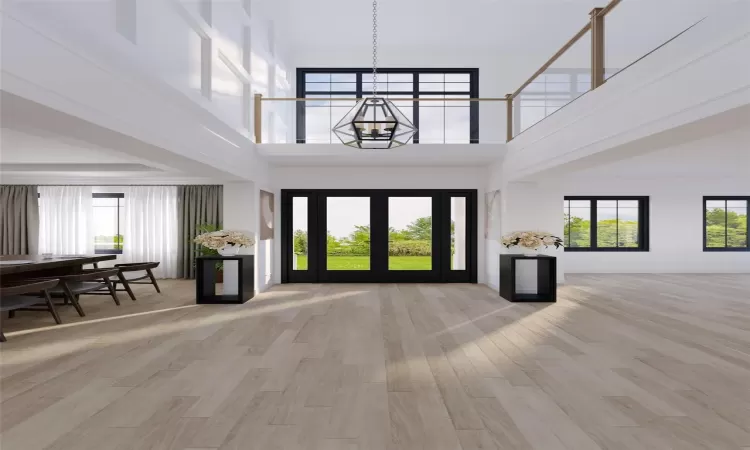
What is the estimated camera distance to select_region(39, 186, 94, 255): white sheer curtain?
10.3 meters

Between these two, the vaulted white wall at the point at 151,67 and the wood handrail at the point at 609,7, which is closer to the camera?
the vaulted white wall at the point at 151,67

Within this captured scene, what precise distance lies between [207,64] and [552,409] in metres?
5.65

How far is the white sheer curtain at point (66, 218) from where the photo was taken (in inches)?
406

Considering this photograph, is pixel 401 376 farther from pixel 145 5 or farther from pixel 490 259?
pixel 490 259

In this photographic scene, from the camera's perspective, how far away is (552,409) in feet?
9.71

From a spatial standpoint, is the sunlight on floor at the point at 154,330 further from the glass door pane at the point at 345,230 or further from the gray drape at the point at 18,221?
the gray drape at the point at 18,221

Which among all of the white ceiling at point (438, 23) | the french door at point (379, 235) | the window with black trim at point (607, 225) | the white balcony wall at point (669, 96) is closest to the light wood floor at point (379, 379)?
the white balcony wall at point (669, 96)

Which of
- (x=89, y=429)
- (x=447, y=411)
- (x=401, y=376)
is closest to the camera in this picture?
(x=89, y=429)

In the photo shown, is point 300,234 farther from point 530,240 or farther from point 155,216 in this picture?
point 530,240

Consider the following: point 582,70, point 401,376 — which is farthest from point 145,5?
point 582,70

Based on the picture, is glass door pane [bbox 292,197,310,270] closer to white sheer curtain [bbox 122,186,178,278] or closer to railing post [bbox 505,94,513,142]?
white sheer curtain [bbox 122,186,178,278]

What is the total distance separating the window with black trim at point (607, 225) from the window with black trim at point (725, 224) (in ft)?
5.67

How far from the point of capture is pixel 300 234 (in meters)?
9.40

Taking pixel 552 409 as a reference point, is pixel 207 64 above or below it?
above
